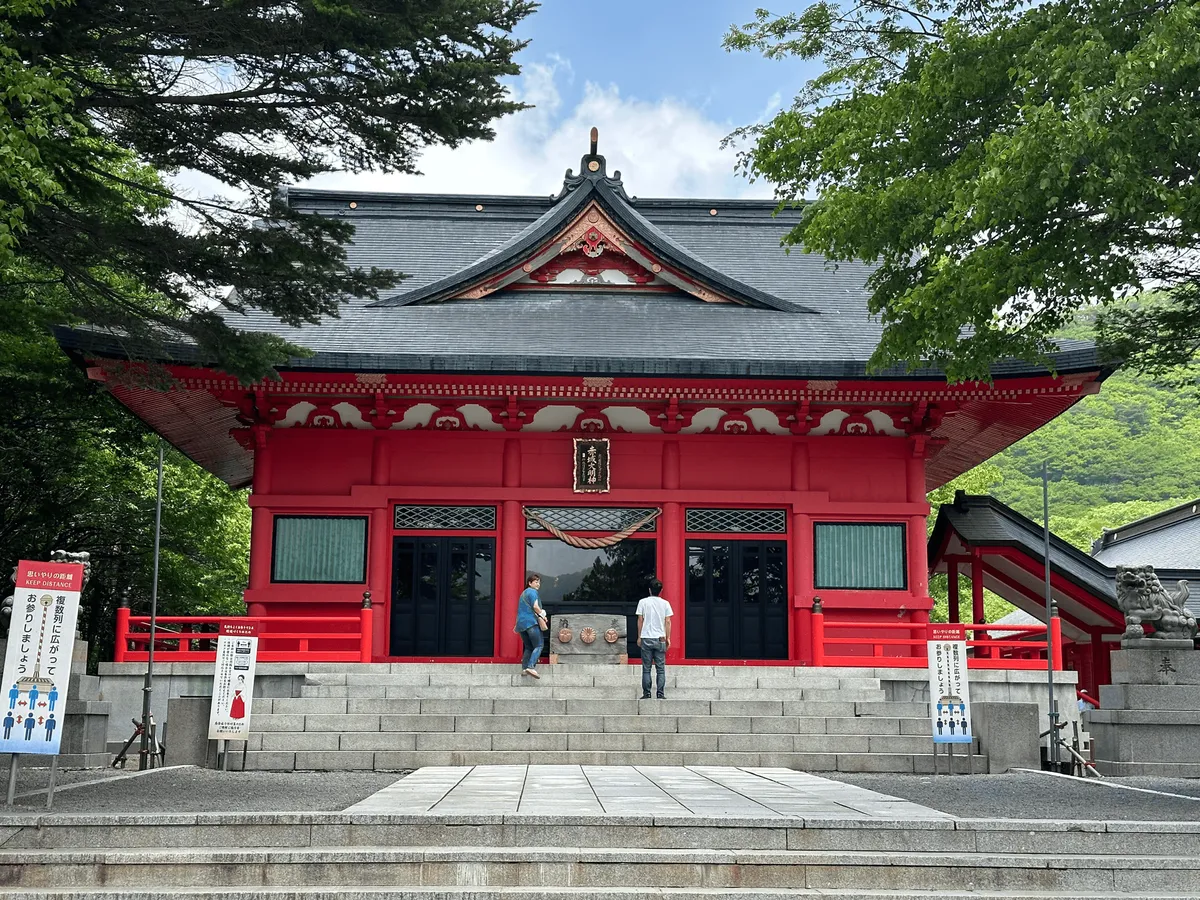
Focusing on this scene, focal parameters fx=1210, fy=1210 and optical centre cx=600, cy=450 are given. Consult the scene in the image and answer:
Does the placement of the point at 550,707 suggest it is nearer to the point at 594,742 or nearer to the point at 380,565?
the point at 594,742

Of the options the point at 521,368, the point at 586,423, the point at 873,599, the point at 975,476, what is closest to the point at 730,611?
the point at 873,599

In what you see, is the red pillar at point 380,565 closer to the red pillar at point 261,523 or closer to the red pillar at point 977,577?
the red pillar at point 261,523

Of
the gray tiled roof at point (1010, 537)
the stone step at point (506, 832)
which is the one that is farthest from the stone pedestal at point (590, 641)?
the stone step at point (506, 832)

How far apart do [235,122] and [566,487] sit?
964cm

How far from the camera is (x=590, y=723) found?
46.4 feet

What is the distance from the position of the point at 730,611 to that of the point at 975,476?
67.4ft

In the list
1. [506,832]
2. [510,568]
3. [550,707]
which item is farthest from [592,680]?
[506,832]

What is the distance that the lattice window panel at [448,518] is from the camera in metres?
19.4

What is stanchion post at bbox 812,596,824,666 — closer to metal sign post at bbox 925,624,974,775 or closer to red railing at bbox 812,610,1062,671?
red railing at bbox 812,610,1062,671

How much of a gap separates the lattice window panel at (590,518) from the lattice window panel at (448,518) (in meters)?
0.68

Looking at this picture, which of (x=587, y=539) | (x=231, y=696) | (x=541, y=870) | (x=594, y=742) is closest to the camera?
(x=541, y=870)

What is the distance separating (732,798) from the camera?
9.56 meters

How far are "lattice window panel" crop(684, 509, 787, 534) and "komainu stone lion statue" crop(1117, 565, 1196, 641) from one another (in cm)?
591

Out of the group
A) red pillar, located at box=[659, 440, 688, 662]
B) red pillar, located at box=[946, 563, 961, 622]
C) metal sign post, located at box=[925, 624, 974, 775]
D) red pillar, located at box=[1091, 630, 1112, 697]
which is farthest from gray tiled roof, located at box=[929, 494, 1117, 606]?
metal sign post, located at box=[925, 624, 974, 775]
